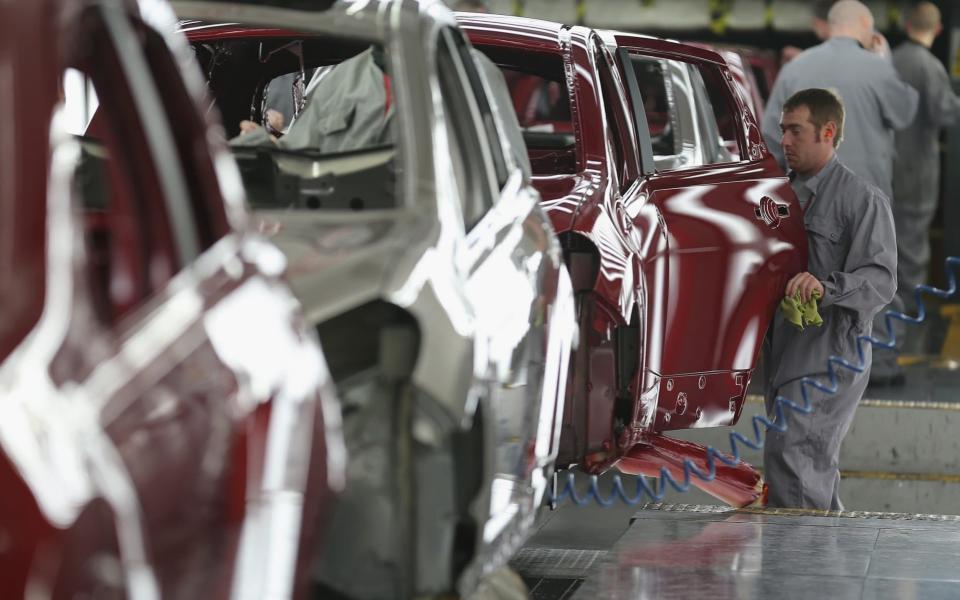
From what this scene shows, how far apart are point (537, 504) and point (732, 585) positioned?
0.96 meters

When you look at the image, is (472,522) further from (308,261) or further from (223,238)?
(223,238)

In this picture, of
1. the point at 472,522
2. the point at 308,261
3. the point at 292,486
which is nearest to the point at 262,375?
the point at 292,486

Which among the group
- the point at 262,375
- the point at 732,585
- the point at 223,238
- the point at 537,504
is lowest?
the point at 732,585

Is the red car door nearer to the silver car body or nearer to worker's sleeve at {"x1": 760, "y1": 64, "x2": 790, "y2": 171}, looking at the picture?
the silver car body

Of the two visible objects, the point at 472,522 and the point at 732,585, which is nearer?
the point at 472,522

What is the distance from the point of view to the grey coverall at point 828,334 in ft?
21.9

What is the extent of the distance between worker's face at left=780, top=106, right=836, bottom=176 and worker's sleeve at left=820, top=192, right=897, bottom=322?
0.30 m

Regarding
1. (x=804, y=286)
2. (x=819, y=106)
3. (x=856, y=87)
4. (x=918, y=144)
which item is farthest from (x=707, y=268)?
(x=918, y=144)

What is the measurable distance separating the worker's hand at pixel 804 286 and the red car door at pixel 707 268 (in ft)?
0.16

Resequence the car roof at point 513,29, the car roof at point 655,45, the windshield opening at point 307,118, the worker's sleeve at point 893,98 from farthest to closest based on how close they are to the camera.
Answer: the worker's sleeve at point 893,98 → the car roof at point 655,45 → the car roof at point 513,29 → the windshield opening at point 307,118

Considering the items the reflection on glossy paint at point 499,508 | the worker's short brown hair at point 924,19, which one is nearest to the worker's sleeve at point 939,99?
the worker's short brown hair at point 924,19

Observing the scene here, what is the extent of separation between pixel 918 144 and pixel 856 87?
2.81 m

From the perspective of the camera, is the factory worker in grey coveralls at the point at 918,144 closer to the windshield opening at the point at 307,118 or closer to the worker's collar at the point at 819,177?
the worker's collar at the point at 819,177

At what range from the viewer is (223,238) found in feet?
8.29
